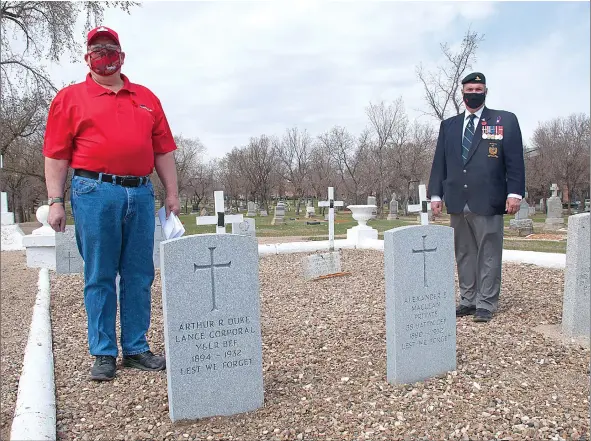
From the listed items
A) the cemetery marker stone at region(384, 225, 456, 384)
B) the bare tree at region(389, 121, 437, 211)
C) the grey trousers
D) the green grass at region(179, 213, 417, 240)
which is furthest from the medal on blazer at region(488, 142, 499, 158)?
the bare tree at region(389, 121, 437, 211)

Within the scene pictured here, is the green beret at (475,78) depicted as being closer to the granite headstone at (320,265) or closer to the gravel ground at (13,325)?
the granite headstone at (320,265)

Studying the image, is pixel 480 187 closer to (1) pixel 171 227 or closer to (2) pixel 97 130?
(1) pixel 171 227

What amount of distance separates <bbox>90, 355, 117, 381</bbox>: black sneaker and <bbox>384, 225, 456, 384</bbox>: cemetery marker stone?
1815 mm

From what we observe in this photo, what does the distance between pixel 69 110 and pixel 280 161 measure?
45383mm

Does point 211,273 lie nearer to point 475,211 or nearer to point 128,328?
point 128,328

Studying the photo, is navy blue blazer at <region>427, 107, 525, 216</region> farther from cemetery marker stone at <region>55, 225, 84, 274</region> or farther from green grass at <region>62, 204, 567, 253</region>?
green grass at <region>62, 204, 567, 253</region>

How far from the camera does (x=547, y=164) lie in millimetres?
36469

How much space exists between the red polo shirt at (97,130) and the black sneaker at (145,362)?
1.28m

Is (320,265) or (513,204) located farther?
(320,265)

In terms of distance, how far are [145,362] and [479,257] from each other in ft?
10.3

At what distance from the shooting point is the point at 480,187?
462 cm

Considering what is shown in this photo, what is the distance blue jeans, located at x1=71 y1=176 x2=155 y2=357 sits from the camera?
3.14 metres

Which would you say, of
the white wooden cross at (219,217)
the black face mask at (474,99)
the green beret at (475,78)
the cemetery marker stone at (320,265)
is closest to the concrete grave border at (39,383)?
the white wooden cross at (219,217)

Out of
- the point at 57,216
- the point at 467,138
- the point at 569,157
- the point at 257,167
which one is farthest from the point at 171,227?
the point at 569,157
